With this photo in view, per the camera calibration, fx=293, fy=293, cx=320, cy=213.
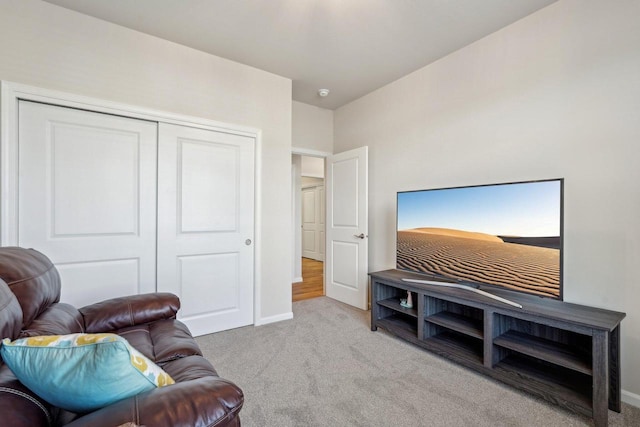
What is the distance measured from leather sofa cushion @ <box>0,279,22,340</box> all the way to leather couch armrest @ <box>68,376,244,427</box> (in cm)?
36

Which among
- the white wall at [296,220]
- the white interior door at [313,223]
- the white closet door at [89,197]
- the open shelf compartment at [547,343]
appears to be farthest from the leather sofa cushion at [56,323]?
the white interior door at [313,223]

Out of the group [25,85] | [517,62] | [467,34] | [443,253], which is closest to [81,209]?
[25,85]

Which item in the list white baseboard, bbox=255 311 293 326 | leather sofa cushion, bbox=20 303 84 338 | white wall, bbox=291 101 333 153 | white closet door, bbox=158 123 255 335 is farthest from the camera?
white wall, bbox=291 101 333 153

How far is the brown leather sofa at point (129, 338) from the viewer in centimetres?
75

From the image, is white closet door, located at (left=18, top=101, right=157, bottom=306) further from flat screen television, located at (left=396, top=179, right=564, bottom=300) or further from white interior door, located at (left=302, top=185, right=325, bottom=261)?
white interior door, located at (left=302, top=185, right=325, bottom=261)

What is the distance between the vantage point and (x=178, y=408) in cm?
80

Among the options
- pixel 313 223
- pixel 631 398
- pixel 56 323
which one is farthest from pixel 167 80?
pixel 313 223

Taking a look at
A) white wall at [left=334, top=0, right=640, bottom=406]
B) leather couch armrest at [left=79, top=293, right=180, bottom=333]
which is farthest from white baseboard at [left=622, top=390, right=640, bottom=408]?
leather couch armrest at [left=79, top=293, right=180, bottom=333]

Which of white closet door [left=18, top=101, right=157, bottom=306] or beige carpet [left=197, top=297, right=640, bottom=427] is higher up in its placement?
white closet door [left=18, top=101, right=157, bottom=306]

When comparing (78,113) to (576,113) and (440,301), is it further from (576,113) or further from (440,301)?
(576,113)

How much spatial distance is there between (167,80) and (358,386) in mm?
2892

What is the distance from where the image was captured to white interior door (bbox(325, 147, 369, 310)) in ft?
11.3

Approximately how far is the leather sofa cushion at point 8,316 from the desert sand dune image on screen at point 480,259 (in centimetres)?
250

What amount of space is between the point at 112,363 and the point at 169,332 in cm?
97
